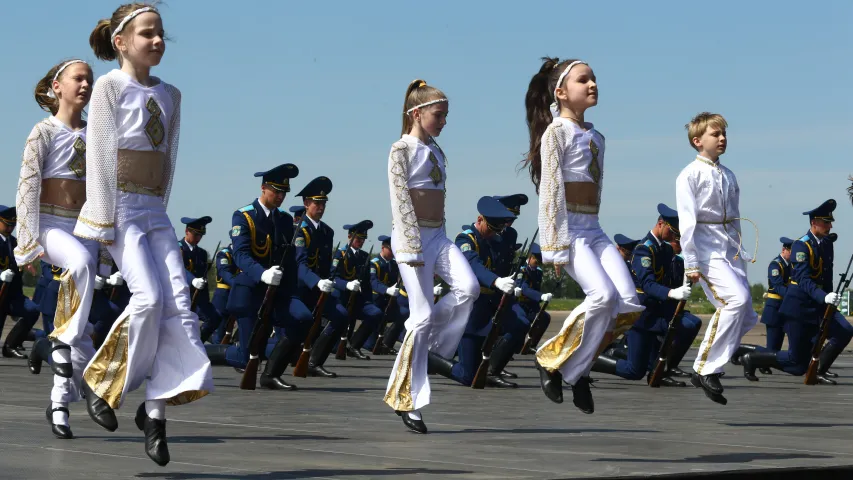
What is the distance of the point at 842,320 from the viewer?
14953mm

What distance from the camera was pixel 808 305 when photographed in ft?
49.5

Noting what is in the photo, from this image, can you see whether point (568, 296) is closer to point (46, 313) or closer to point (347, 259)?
point (347, 259)

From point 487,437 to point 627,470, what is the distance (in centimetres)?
174

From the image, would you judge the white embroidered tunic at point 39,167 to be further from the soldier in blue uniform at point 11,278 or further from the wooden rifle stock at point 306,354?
the soldier in blue uniform at point 11,278

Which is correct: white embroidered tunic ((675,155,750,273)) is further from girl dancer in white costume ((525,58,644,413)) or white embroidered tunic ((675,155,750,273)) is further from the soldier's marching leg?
the soldier's marching leg

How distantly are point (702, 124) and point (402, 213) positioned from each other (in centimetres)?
322

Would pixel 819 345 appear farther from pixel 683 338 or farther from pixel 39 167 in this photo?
pixel 39 167

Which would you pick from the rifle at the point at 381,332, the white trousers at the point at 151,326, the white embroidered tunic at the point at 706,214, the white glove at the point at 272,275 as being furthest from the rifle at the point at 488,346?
the rifle at the point at 381,332

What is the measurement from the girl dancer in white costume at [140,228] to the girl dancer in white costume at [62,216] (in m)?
0.95

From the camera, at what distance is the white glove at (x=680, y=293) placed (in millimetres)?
13266

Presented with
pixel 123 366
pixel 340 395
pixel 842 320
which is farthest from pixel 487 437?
pixel 842 320

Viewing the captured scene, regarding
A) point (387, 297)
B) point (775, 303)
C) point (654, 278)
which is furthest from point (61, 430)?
point (387, 297)

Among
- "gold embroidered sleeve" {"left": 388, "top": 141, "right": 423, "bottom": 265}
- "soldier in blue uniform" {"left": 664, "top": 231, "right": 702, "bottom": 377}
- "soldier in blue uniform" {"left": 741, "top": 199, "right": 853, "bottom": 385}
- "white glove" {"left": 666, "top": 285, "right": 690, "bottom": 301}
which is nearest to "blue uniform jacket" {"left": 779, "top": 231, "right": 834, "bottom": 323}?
"soldier in blue uniform" {"left": 741, "top": 199, "right": 853, "bottom": 385}

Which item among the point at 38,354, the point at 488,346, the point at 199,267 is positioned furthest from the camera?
the point at 199,267
